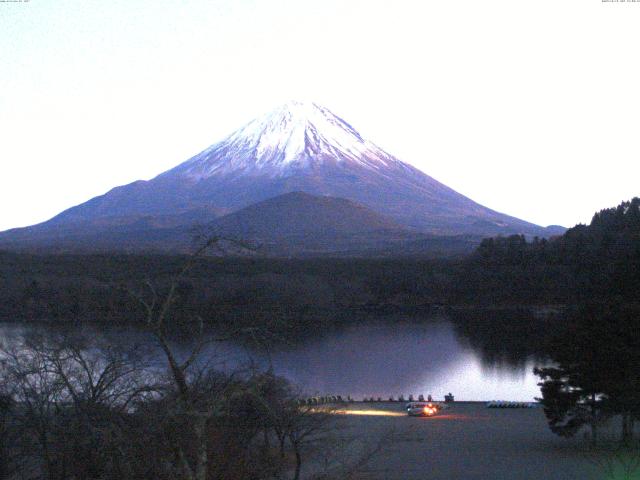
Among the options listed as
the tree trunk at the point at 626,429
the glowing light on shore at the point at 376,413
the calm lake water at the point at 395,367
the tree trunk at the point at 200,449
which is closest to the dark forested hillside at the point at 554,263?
the calm lake water at the point at 395,367

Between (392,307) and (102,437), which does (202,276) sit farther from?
(102,437)

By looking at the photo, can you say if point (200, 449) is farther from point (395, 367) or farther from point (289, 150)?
point (289, 150)

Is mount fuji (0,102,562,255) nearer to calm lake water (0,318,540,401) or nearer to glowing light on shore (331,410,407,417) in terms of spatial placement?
calm lake water (0,318,540,401)

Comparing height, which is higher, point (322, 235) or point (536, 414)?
point (322, 235)

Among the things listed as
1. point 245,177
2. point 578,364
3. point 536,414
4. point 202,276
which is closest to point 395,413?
point 536,414

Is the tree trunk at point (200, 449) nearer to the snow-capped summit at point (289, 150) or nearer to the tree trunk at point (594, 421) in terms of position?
the tree trunk at point (594, 421)

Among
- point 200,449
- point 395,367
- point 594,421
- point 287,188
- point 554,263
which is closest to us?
point 200,449

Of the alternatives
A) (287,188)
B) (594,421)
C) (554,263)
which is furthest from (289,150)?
(594,421)
